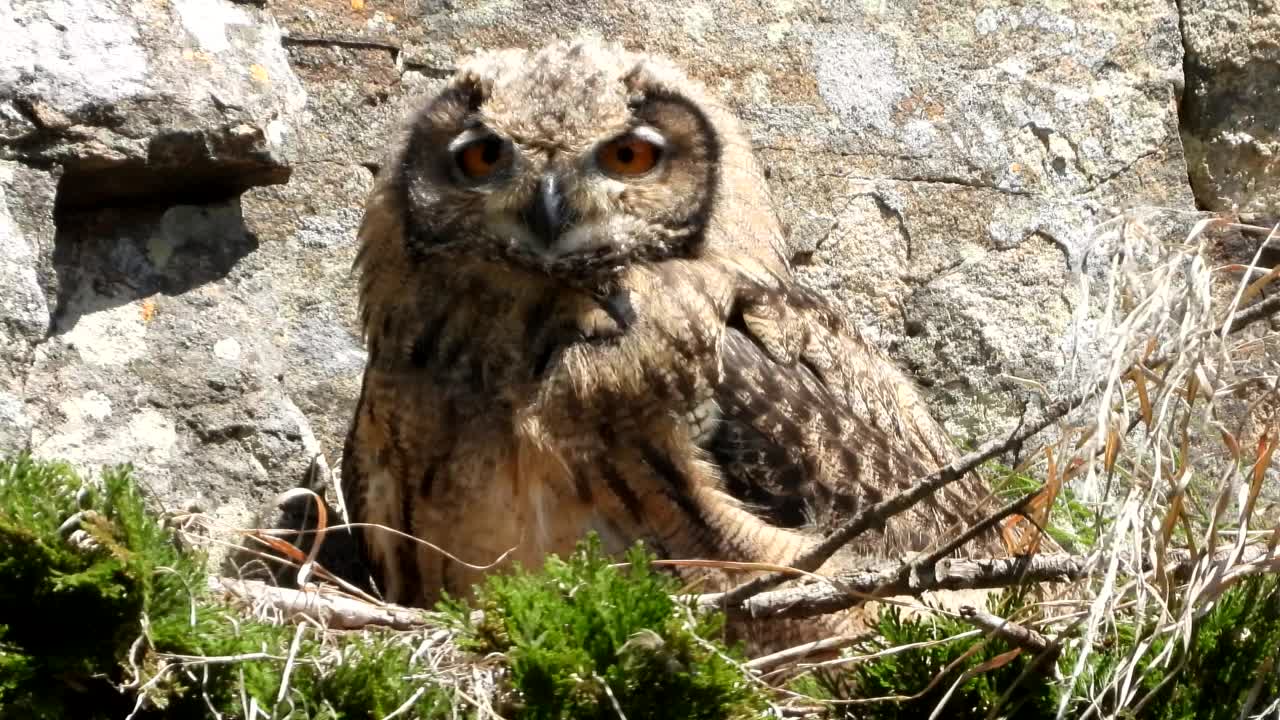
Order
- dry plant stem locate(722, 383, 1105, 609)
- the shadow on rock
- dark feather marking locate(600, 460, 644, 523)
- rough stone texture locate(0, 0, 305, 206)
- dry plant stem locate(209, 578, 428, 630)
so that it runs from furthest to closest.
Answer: the shadow on rock
rough stone texture locate(0, 0, 305, 206)
dark feather marking locate(600, 460, 644, 523)
dry plant stem locate(209, 578, 428, 630)
dry plant stem locate(722, 383, 1105, 609)

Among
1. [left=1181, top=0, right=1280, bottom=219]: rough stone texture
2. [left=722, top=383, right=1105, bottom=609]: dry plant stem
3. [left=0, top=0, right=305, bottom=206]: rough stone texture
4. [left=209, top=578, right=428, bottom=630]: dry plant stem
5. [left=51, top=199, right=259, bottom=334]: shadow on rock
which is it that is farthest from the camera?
[left=1181, top=0, right=1280, bottom=219]: rough stone texture

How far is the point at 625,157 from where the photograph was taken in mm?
2373

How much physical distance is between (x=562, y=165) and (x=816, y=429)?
54 cm

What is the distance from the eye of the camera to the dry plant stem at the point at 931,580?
158 cm

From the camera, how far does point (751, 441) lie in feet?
7.09

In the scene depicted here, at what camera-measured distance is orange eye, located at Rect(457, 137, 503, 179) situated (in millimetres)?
2365

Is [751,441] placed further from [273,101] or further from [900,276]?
[273,101]

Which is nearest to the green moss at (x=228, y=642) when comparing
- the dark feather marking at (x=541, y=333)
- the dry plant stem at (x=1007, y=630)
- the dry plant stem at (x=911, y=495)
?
the dry plant stem at (x=911, y=495)

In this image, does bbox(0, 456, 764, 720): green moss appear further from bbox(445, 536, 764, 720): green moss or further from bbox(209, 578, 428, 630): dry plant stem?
bbox(209, 578, 428, 630): dry plant stem

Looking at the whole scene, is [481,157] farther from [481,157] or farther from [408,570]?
[408,570]

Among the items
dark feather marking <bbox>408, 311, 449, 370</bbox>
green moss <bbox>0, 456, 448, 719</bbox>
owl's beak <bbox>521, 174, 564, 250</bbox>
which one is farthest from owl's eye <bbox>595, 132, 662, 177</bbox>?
green moss <bbox>0, 456, 448, 719</bbox>

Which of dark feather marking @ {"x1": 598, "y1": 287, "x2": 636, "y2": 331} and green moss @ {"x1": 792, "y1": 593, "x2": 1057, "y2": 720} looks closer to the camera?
green moss @ {"x1": 792, "y1": 593, "x2": 1057, "y2": 720}

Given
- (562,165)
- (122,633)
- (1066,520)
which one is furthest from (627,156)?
(122,633)

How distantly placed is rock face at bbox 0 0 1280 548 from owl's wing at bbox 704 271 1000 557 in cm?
36
